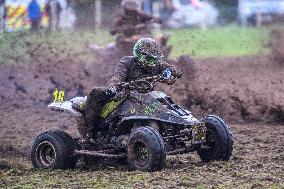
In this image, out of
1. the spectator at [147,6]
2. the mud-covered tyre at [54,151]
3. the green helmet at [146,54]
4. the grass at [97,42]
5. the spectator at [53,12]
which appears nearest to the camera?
the mud-covered tyre at [54,151]

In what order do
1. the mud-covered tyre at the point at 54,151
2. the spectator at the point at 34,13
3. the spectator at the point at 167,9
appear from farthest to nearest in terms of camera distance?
1. the spectator at the point at 167,9
2. the spectator at the point at 34,13
3. the mud-covered tyre at the point at 54,151

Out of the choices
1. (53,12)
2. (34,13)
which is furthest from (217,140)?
(34,13)

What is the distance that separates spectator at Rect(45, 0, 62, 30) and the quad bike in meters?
13.7

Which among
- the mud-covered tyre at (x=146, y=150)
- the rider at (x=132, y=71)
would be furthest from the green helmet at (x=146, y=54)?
the mud-covered tyre at (x=146, y=150)

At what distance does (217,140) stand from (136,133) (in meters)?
1.14

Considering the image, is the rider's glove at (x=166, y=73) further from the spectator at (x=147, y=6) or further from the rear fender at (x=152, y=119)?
the spectator at (x=147, y=6)

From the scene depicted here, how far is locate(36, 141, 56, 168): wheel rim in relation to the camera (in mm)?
10805

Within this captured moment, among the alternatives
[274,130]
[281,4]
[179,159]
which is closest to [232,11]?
[281,4]

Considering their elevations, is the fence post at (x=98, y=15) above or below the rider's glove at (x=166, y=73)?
above

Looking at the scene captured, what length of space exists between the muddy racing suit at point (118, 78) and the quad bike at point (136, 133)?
8 centimetres

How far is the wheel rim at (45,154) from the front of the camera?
35.4 feet

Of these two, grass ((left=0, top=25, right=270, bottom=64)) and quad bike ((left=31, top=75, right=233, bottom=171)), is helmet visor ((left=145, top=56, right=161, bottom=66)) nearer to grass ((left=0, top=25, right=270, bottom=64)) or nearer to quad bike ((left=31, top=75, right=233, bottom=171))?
quad bike ((left=31, top=75, right=233, bottom=171))

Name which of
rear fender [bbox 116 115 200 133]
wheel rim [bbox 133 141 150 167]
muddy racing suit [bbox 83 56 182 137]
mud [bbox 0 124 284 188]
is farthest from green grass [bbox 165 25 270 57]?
wheel rim [bbox 133 141 150 167]

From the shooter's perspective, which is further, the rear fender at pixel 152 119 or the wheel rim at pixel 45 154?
the wheel rim at pixel 45 154
